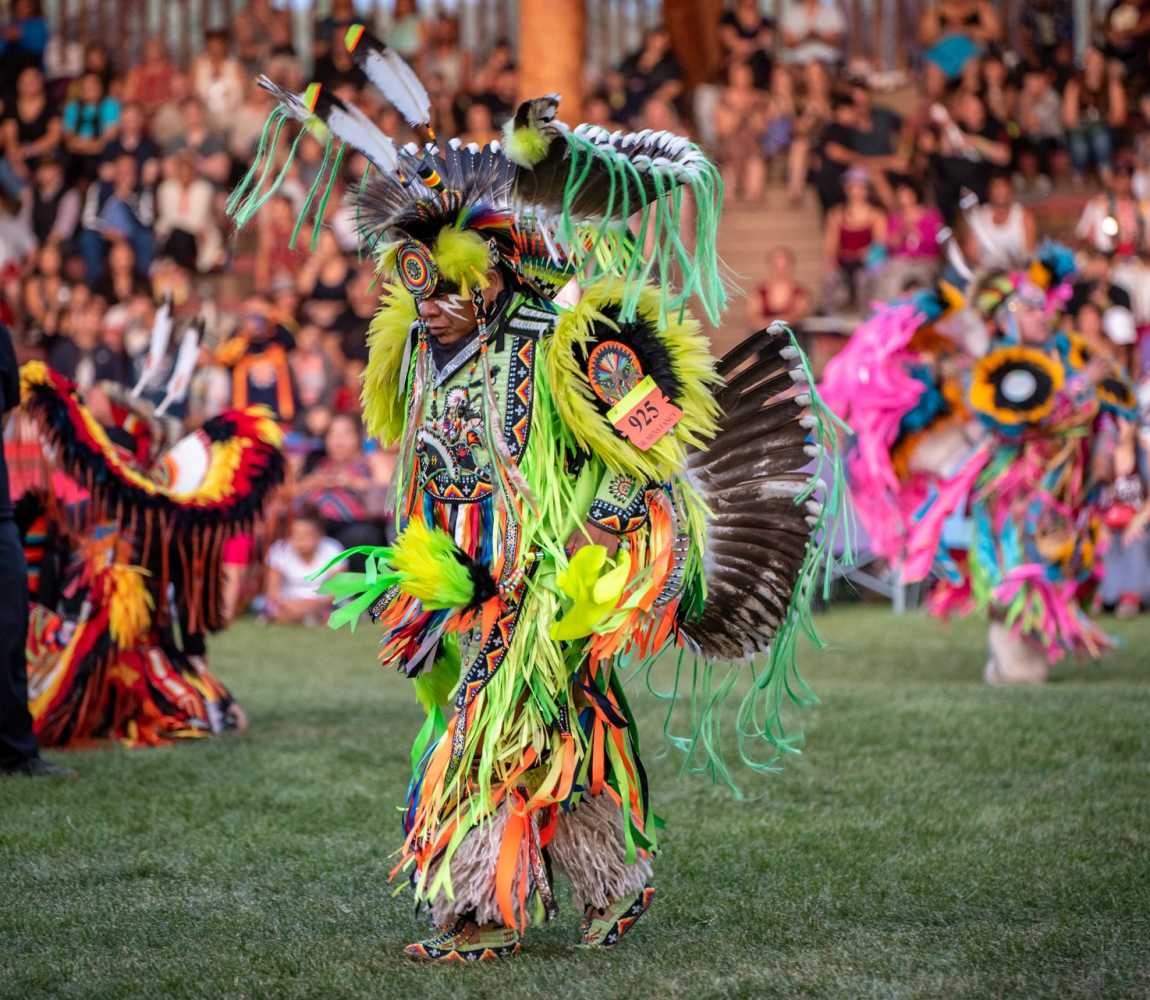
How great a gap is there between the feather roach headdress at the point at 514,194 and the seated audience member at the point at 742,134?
37.9 ft

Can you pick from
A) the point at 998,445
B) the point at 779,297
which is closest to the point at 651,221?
the point at 998,445

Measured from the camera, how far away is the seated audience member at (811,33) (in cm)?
1631

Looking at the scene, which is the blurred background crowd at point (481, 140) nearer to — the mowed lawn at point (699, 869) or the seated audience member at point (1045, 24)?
the seated audience member at point (1045, 24)

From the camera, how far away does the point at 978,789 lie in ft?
18.4

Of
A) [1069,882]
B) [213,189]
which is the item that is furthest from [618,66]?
[1069,882]

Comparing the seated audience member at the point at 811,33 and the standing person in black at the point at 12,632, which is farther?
the seated audience member at the point at 811,33

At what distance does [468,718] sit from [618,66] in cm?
1440

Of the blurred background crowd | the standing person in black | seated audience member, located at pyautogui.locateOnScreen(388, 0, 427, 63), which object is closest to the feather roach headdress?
the standing person in black

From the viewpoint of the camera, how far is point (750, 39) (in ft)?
51.8

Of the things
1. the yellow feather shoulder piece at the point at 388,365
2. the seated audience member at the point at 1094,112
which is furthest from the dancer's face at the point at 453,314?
the seated audience member at the point at 1094,112

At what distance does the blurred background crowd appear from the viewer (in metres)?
12.7

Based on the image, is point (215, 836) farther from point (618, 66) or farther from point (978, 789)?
point (618, 66)

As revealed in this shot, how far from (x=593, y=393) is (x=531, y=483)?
Answer: 24 cm

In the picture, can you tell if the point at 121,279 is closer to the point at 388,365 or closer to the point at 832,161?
the point at 832,161
